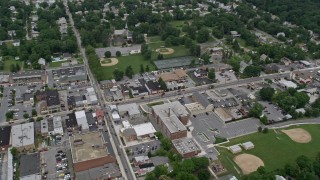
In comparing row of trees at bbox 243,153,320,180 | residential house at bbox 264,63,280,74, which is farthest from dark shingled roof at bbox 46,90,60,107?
residential house at bbox 264,63,280,74

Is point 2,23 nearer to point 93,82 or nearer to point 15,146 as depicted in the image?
point 93,82

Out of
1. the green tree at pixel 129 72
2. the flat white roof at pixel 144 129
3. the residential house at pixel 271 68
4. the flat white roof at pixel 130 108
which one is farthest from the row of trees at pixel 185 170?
the residential house at pixel 271 68

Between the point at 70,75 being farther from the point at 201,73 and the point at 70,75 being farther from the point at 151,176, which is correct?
the point at 151,176

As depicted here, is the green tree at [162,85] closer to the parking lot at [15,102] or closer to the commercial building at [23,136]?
the parking lot at [15,102]

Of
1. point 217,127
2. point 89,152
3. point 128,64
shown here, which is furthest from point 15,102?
point 217,127

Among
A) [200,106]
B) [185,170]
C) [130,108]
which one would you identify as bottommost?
[200,106]

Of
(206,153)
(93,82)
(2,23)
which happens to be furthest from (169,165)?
(2,23)

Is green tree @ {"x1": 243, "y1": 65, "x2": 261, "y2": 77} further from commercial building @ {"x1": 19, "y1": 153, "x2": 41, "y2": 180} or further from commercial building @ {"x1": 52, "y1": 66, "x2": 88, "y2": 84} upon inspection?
commercial building @ {"x1": 19, "y1": 153, "x2": 41, "y2": 180}
